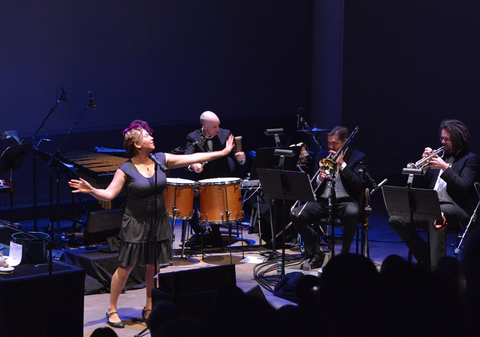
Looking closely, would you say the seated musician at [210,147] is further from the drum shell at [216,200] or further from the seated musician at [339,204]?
the seated musician at [339,204]

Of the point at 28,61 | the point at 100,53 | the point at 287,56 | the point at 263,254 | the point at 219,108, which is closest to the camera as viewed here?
the point at 263,254

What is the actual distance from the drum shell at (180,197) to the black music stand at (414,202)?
2.21m

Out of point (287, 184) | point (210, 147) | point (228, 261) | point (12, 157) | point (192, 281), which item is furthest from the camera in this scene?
point (210, 147)

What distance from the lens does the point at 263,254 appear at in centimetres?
709

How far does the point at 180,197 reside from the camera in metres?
6.61

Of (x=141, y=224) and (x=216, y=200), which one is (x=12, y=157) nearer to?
(x=216, y=200)

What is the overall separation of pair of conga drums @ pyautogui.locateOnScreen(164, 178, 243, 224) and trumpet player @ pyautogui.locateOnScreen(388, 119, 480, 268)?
1.72m

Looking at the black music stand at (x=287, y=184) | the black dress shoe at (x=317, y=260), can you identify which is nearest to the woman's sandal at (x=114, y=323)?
the black music stand at (x=287, y=184)

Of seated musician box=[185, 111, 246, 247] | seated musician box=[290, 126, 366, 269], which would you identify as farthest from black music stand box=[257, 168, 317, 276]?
seated musician box=[185, 111, 246, 247]

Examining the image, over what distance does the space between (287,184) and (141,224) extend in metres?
1.35

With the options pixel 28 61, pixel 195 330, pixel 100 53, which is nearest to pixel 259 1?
pixel 100 53

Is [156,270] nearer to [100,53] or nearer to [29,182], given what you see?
[29,182]

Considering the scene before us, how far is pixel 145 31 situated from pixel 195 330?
9.06 m

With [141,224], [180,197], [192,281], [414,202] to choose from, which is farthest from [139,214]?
[414,202]
